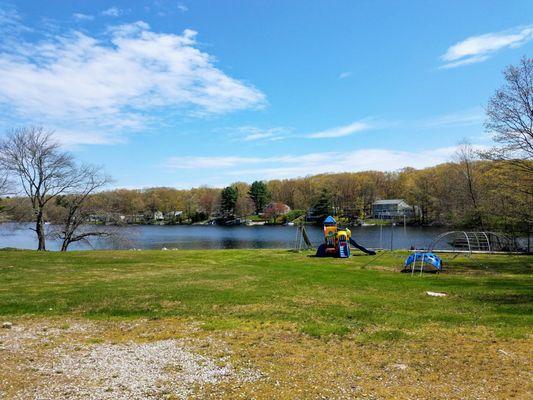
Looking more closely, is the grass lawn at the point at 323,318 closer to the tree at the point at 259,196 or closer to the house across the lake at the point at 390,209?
the house across the lake at the point at 390,209

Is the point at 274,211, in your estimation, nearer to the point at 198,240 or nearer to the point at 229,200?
the point at 229,200

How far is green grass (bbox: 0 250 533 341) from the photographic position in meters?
10.8

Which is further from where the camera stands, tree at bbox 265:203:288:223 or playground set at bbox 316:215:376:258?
tree at bbox 265:203:288:223

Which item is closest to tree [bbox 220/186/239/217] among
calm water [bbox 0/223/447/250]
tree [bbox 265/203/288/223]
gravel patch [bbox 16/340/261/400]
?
tree [bbox 265/203/288/223]

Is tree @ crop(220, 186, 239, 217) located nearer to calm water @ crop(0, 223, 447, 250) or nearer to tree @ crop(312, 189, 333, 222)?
tree @ crop(312, 189, 333, 222)

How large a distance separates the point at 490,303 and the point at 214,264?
15.9 m

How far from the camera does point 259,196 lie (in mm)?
147000

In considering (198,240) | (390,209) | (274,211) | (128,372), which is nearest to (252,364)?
(128,372)

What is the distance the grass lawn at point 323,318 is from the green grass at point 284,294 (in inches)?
1.6

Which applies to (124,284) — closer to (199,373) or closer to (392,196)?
(199,373)

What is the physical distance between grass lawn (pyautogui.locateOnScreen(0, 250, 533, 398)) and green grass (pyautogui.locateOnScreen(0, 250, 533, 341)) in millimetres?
41

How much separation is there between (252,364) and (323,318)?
3.88 meters

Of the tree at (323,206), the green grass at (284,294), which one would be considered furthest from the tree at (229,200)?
the green grass at (284,294)

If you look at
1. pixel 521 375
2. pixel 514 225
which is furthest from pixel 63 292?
pixel 514 225
